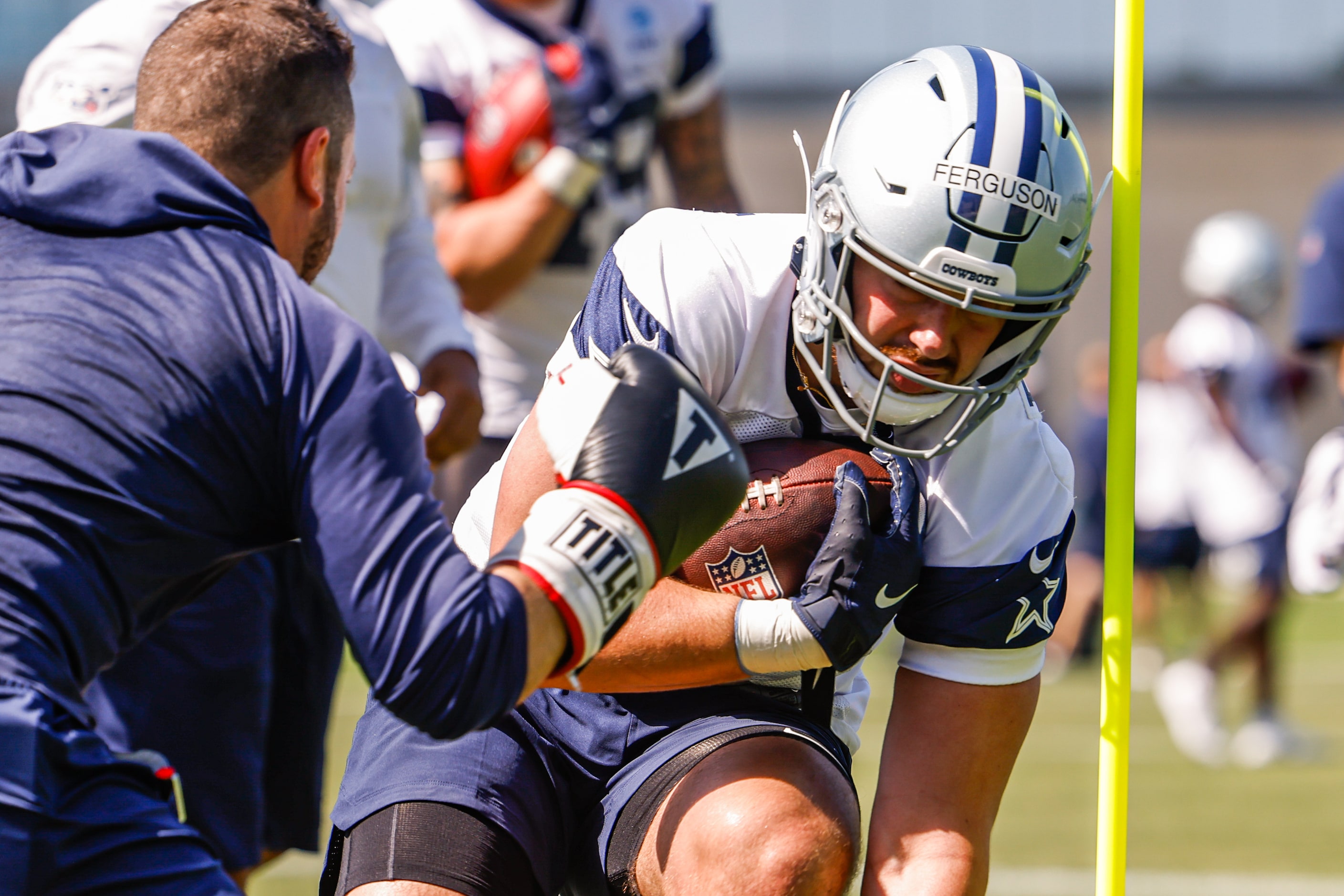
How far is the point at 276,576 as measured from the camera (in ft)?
12.0

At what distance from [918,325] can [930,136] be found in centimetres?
30

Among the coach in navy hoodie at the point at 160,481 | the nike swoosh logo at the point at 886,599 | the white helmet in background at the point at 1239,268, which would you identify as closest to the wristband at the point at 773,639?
the nike swoosh logo at the point at 886,599

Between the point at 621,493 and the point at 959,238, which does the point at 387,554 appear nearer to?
the point at 621,493

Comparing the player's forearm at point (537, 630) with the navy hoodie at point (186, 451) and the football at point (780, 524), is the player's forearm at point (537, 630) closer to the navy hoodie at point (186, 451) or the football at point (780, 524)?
the navy hoodie at point (186, 451)

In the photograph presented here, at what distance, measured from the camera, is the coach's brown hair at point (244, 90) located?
7.82 feet

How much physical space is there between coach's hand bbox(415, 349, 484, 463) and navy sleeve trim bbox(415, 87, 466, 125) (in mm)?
803

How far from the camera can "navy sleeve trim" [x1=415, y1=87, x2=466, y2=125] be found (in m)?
4.39

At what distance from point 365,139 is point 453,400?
0.65m

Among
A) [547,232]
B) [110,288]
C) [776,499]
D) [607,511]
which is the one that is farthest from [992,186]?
[547,232]

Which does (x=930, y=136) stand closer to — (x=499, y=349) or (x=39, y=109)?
(x=39, y=109)

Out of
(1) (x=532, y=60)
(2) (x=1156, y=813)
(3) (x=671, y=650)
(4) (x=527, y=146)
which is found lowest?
(2) (x=1156, y=813)

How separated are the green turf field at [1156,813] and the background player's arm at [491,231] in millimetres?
2226

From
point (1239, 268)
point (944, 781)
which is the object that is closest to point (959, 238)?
point (944, 781)

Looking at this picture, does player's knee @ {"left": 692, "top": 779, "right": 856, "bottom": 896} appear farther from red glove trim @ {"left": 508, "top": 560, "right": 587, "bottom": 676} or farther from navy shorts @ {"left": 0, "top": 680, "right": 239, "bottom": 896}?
navy shorts @ {"left": 0, "top": 680, "right": 239, "bottom": 896}
